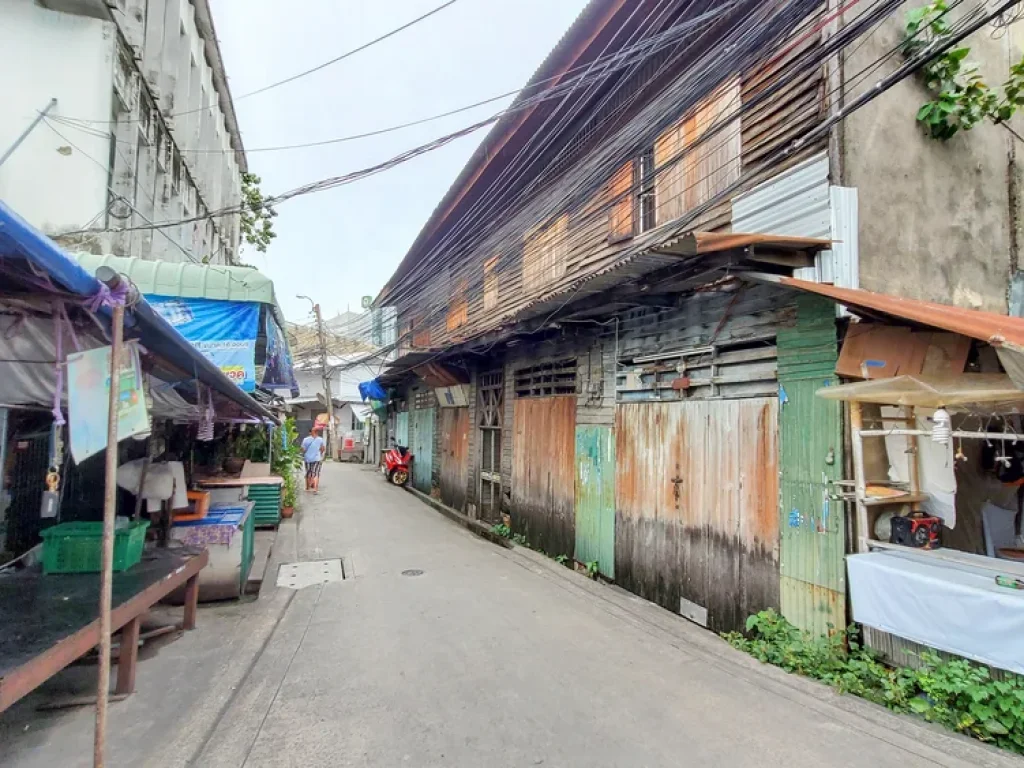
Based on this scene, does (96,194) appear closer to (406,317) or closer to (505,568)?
(505,568)

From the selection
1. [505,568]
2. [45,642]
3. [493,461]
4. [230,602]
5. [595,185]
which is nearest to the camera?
[45,642]

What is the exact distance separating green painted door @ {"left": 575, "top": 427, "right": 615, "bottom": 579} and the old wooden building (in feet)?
0.11

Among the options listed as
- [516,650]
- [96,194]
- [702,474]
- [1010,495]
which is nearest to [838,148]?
[702,474]

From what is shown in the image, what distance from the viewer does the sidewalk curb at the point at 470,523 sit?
10078 mm

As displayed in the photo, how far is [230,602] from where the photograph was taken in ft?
21.3

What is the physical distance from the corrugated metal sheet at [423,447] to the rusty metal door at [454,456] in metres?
1.24

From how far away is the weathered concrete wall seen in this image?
4988 millimetres

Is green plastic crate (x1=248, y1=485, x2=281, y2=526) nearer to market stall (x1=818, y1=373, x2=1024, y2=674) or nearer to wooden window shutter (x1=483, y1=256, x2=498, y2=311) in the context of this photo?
wooden window shutter (x1=483, y1=256, x2=498, y2=311)

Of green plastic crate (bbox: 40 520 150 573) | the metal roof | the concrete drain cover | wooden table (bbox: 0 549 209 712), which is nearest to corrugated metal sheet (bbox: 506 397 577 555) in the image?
the concrete drain cover

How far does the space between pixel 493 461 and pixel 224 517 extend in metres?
5.73

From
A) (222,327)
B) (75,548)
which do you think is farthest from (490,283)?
(75,548)

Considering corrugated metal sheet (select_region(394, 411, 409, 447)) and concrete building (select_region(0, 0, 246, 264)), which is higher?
concrete building (select_region(0, 0, 246, 264))

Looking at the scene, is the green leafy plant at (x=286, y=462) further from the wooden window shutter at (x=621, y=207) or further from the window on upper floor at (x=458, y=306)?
the wooden window shutter at (x=621, y=207)

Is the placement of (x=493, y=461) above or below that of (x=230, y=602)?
above
